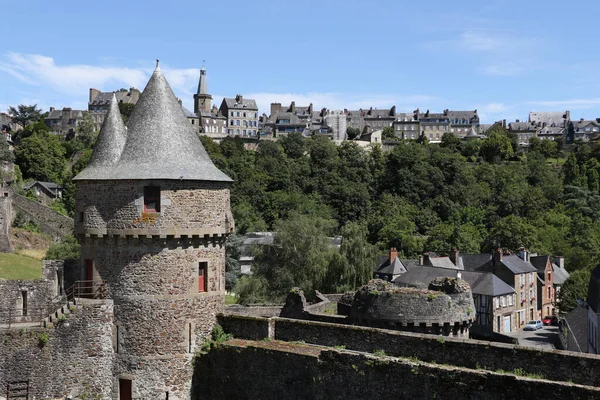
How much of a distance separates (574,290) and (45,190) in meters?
59.0

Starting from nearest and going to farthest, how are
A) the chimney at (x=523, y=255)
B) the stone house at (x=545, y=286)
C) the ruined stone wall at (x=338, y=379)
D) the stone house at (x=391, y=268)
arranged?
1. the ruined stone wall at (x=338, y=379)
2. the stone house at (x=391, y=268)
3. the stone house at (x=545, y=286)
4. the chimney at (x=523, y=255)

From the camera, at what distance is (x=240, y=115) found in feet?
505

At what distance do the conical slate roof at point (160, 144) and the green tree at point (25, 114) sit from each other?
11470 cm

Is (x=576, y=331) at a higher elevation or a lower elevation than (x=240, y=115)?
lower

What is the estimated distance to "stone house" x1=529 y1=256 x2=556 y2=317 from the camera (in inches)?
2456

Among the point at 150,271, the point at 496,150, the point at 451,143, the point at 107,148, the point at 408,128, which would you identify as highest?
the point at 408,128

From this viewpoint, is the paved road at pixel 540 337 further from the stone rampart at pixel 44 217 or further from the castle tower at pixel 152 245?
the stone rampart at pixel 44 217

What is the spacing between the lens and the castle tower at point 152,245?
18.5 metres

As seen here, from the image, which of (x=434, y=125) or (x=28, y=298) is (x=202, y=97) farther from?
(x=28, y=298)

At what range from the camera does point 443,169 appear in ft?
342

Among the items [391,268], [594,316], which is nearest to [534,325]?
[391,268]

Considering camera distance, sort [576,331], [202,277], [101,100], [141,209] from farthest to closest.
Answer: [101,100]
[576,331]
[202,277]
[141,209]

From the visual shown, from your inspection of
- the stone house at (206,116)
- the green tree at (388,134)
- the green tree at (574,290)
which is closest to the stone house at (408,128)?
the green tree at (388,134)

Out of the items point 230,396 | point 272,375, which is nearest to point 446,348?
point 272,375
